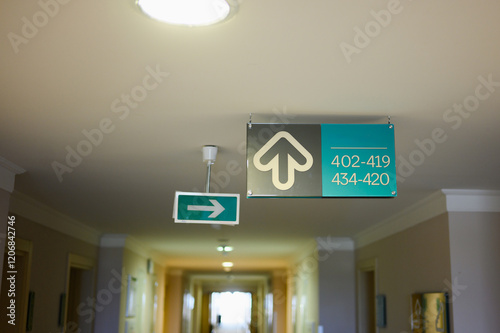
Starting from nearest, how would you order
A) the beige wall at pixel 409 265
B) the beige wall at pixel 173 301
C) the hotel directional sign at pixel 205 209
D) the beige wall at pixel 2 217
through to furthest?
the hotel directional sign at pixel 205 209
the beige wall at pixel 2 217
the beige wall at pixel 409 265
the beige wall at pixel 173 301

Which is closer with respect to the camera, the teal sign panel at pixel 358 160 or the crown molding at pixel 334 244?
the teal sign panel at pixel 358 160

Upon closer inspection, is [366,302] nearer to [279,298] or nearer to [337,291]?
[337,291]

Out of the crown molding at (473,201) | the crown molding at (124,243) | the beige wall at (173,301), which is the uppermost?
the crown molding at (473,201)

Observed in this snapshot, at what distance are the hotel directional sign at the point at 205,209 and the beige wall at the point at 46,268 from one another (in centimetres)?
255

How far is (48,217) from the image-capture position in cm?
621

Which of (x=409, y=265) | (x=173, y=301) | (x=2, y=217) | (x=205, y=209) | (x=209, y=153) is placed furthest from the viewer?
(x=173, y=301)

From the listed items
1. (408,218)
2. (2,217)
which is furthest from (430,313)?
(2,217)

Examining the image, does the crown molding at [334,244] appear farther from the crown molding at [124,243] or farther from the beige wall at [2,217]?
the beige wall at [2,217]

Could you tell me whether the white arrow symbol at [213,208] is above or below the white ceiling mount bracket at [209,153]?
below

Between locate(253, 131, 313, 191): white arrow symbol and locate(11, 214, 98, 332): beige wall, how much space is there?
134 inches

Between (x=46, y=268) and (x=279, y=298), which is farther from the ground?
(x=46, y=268)

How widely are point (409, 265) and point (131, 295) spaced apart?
16.3 ft

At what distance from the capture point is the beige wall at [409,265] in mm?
5059

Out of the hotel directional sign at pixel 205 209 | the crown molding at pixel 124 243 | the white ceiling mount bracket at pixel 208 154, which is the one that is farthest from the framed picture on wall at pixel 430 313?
the crown molding at pixel 124 243
